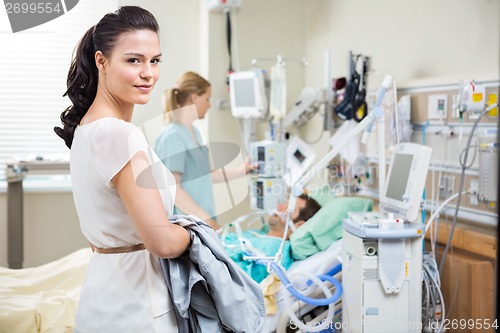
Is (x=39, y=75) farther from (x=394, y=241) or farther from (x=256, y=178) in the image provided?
(x=394, y=241)

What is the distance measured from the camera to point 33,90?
11.5ft

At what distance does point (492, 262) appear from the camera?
8.22 ft

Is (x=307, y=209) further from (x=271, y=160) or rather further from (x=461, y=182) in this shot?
(x=461, y=182)

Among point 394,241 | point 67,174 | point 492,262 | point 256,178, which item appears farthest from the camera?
point 67,174

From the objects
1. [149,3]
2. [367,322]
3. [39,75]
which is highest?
[149,3]

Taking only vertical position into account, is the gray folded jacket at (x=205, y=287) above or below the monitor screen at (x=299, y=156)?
below

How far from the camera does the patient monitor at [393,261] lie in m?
2.30

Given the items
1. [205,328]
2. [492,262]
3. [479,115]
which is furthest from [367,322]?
[205,328]

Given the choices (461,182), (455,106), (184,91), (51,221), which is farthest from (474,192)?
(51,221)

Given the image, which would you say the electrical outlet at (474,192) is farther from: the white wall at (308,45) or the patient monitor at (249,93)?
the patient monitor at (249,93)

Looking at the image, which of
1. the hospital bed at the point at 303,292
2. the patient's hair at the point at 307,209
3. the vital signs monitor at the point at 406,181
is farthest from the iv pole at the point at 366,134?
the patient's hair at the point at 307,209

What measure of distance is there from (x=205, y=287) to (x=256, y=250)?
1488 millimetres

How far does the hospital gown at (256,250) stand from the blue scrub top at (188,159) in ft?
0.67

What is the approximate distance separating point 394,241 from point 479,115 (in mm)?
690
